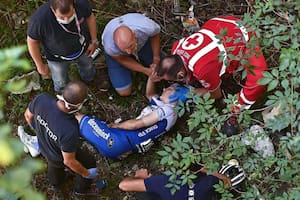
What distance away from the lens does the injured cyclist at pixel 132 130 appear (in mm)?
4453

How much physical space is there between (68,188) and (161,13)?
1923mm

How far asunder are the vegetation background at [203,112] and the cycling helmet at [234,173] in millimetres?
76

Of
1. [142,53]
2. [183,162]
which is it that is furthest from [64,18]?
[183,162]

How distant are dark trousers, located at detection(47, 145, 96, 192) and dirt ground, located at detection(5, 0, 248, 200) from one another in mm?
168

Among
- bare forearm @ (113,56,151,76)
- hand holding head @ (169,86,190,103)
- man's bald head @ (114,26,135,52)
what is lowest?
hand holding head @ (169,86,190,103)

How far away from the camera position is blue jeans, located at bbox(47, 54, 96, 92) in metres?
4.55

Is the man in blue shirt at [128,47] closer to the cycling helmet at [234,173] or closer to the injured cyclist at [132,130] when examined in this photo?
the injured cyclist at [132,130]

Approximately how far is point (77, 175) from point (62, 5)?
5.22 feet

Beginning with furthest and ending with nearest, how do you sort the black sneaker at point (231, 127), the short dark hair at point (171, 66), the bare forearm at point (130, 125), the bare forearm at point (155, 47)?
the bare forearm at point (155, 47), the bare forearm at point (130, 125), the black sneaker at point (231, 127), the short dark hair at point (171, 66)

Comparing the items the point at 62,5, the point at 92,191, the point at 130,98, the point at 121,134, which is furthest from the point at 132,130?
the point at 62,5

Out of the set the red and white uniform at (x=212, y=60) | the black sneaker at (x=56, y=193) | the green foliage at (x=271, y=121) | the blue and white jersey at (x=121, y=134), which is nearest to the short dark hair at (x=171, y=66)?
the red and white uniform at (x=212, y=60)

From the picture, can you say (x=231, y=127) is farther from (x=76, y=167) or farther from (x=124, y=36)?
(x=76, y=167)

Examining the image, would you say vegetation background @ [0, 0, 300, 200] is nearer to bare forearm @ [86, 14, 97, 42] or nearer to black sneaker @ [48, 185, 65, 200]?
black sneaker @ [48, 185, 65, 200]

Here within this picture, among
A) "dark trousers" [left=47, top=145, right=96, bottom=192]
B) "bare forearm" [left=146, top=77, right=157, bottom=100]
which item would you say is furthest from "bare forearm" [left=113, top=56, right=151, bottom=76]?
"dark trousers" [left=47, top=145, right=96, bottom=192]
